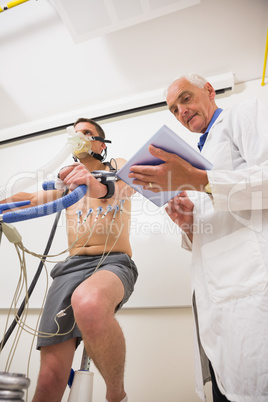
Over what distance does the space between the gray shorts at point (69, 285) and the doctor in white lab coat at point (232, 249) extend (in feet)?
1.27

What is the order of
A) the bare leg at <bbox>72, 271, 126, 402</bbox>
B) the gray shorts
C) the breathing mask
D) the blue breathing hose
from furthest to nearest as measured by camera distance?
the breathing mask < the gray shorts < the bare leg at <bbox>72, 271, 126, 402</bbox> < the blue breathing hose

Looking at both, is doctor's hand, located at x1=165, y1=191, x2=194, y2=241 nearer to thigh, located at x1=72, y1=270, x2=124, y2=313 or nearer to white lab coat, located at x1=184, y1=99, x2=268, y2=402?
white lab coat, located at x1=184, y1=99, x2=268, y2=402

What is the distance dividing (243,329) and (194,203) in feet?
1.71

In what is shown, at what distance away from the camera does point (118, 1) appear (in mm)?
1712

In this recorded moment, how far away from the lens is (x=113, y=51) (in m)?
2.12

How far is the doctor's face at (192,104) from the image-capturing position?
1.29 m

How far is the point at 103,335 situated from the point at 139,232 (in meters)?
1.08

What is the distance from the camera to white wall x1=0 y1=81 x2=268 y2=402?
1.44 m

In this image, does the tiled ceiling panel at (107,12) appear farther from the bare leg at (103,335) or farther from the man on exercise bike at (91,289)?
the bare leg at (103,335)

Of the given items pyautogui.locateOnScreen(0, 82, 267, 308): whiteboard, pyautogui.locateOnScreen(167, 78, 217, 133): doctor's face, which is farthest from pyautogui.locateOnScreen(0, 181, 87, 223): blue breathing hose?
pyautogui.locateOnScreen(0, 82, 267, 308): whiteboard

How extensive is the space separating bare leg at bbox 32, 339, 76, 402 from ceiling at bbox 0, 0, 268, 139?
2.04 meters

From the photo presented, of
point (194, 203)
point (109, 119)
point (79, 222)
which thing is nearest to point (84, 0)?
point (109, 119)

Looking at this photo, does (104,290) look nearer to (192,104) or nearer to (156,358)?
(156,358)

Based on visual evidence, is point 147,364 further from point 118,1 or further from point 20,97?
point 20,97
